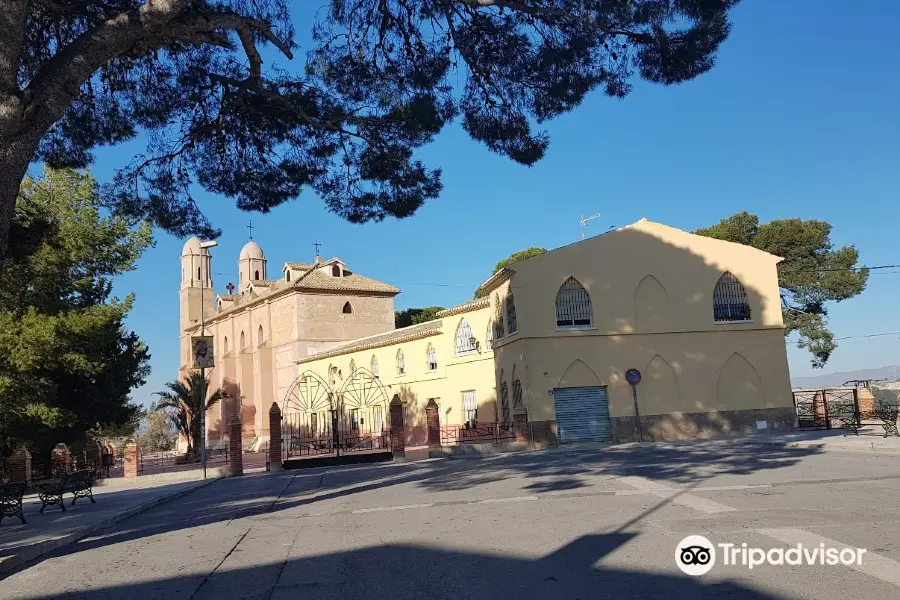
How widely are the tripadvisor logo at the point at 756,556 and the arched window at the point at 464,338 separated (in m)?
25.9

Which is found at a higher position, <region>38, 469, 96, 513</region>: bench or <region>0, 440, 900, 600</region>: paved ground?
<region>38, 469, 96, 513</region>: bench

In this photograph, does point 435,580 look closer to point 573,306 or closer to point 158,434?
point 573,306

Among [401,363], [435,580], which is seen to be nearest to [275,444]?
[401,363]

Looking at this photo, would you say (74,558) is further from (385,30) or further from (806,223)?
(806,223)

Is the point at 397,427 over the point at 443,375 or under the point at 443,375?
under

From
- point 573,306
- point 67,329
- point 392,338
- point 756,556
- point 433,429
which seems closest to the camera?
point 756,556

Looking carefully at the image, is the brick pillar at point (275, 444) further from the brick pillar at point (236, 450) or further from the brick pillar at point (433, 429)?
the brick pillar at point (433, 429)

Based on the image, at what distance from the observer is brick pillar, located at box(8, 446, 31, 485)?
24.2 metres

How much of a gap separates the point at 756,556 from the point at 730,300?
23809mm

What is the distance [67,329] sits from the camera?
2288cm

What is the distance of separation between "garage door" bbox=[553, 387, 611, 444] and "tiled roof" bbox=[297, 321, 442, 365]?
9628mm

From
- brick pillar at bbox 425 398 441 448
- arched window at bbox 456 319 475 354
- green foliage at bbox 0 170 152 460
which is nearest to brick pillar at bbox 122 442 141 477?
green foliage at bbox 0 170 152 460

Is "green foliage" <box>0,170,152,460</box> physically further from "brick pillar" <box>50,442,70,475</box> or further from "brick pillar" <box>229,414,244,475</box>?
"brick pillar" <box>229,414,244,475</box>

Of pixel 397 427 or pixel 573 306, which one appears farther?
pixel 573 306
